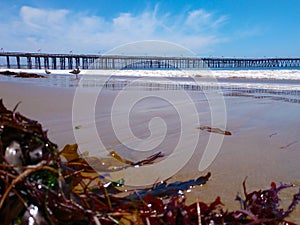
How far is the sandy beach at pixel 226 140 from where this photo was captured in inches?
67.7

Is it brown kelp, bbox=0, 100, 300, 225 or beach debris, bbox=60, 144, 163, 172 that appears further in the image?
beach debris, bbox=60, 144, 163, 172

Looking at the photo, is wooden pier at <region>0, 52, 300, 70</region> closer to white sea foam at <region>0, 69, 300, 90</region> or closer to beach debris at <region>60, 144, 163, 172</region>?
white sea foam at <region>0, 69, 300, 90</region>

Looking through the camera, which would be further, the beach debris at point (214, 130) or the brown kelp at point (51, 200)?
the beach debris at point (214, 130)

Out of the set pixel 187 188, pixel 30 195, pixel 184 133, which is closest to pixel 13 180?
pixel 30 195

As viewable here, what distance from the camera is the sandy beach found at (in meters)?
1.72

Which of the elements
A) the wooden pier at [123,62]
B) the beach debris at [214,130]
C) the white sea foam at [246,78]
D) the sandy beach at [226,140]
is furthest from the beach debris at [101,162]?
the wooden pier at [123,62]

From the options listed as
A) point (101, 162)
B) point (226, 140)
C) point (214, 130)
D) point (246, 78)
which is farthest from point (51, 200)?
point (246, 78)

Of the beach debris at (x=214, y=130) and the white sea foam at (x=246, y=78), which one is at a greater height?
the white sea foam at (x=246, y=78)

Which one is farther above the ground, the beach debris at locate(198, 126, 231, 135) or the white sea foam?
the white sea foam

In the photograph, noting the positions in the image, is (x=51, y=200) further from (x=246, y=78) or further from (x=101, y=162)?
(x=246, y=78)

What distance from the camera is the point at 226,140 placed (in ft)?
8.75

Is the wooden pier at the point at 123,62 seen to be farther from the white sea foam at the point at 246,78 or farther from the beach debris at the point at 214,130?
the beach debris at the point at 214,130

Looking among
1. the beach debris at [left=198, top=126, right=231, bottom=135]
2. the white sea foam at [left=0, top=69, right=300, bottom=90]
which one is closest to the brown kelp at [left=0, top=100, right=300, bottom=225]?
the beach debris at [left=198, top=126, right=231, bottom=135]

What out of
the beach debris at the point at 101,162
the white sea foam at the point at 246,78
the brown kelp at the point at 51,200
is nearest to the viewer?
the brown kelp at the point at 51,200
